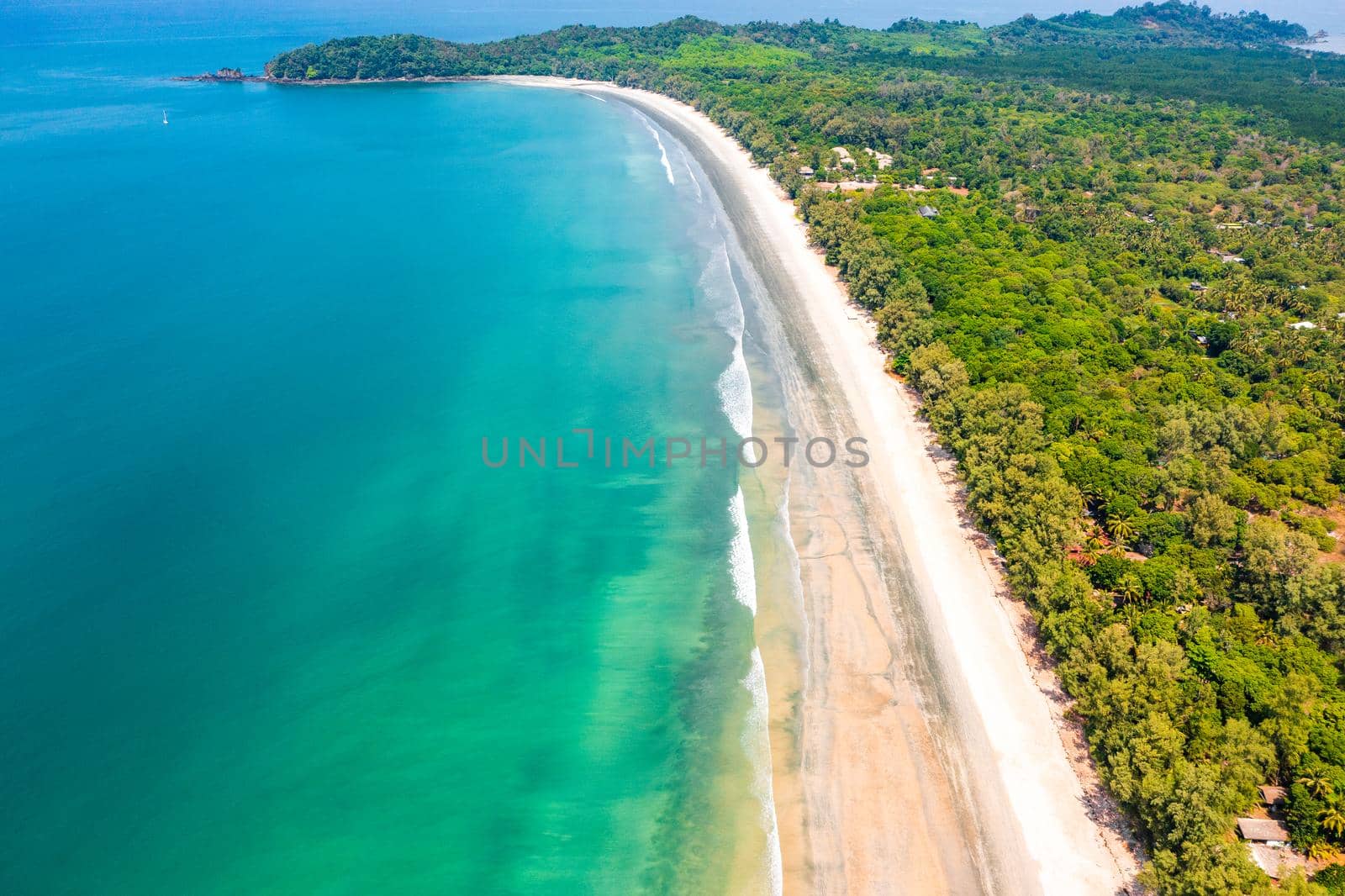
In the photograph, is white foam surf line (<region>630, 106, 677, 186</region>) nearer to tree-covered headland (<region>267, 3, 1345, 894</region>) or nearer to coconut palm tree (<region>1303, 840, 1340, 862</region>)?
tree-covered headland (<region>267, 3, 1345, 894</region>)

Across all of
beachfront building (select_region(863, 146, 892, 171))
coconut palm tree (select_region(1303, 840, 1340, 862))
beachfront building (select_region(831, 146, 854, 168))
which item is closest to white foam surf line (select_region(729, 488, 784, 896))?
coconut palm tree (select_region(1303, 840, 1340, 862))

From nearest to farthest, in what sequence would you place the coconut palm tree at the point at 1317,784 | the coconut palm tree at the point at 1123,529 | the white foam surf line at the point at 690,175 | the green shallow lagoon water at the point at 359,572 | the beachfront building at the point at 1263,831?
the beachfront building at the point at 1263,831 → the coconut palm tree at the point at 1317,784 → the green shallow lagoon water at the point at 359,572 → the coconut palm tree at the point at 1123,529 → the white foam surf line at the point at 690,175

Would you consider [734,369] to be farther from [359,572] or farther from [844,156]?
[844,156]

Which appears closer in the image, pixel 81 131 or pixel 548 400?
pixel 548 400

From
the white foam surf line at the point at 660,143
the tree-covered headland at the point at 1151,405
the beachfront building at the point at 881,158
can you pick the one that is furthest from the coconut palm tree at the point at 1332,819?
the white foam surf line at the point at 660,143

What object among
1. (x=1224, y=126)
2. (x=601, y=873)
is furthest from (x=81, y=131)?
(x=1224, y=126)

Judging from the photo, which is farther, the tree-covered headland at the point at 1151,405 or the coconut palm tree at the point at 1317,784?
the tree-covered headland at the point at 1151,405

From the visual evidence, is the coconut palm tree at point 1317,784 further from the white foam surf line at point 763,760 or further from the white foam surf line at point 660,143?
the white foam surf line at point 660,143

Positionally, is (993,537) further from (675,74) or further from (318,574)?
(675,74)
